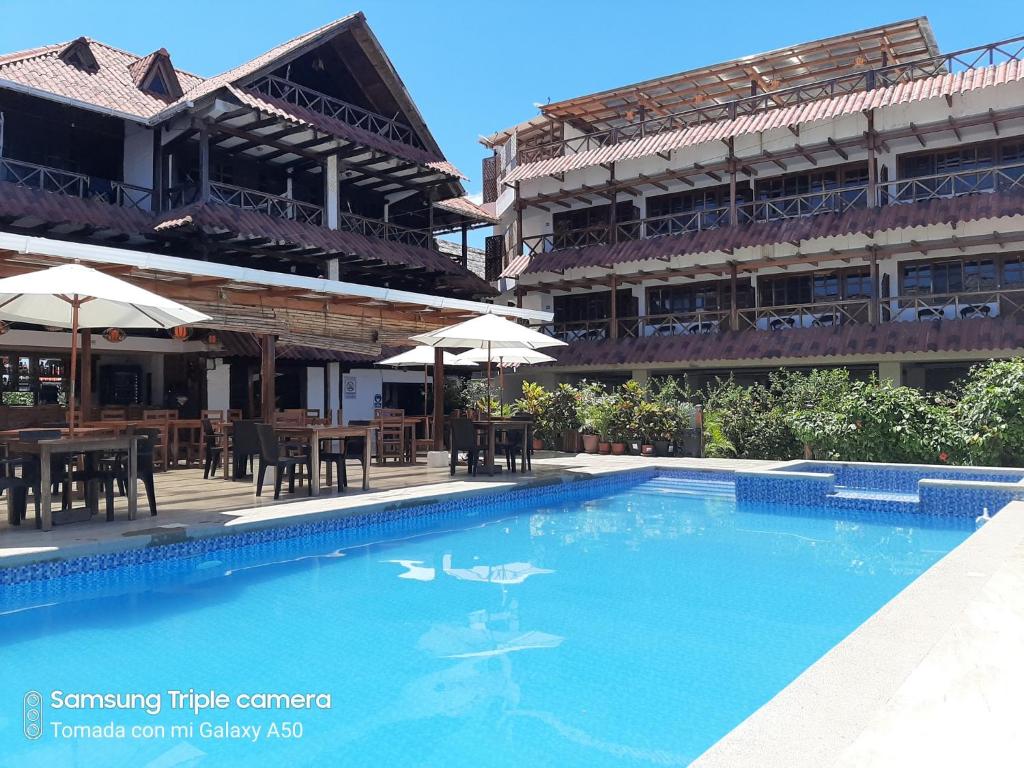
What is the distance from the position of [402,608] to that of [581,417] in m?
12.2

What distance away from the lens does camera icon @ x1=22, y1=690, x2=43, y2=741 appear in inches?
155

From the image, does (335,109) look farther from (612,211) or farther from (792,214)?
(792,214)

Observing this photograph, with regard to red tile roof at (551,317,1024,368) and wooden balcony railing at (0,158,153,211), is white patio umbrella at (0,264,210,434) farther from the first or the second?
red tile roof at (551,317,1024,368)

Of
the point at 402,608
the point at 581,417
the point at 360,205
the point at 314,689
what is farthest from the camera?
the point at 360,205

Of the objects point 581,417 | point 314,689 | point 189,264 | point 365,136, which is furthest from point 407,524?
point 365,136

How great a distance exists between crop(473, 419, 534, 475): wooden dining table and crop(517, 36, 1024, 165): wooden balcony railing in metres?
12.7

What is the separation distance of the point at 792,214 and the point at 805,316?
292 cm

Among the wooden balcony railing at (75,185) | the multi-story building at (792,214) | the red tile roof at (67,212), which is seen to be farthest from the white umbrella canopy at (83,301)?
the multi-story building at (792,214)

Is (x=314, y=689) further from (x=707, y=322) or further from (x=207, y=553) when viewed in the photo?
(x=707, y=322)

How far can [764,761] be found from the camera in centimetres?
268

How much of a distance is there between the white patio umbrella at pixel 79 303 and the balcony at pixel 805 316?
15.6 metres

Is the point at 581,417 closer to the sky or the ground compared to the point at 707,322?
closer to the ground

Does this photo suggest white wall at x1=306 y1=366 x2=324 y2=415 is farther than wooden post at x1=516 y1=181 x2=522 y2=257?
No

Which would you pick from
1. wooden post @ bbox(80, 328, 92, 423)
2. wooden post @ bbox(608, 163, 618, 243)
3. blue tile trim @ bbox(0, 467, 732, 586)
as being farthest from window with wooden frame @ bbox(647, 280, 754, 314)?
wooden post @ bbox(80, 328, 92, 423)
